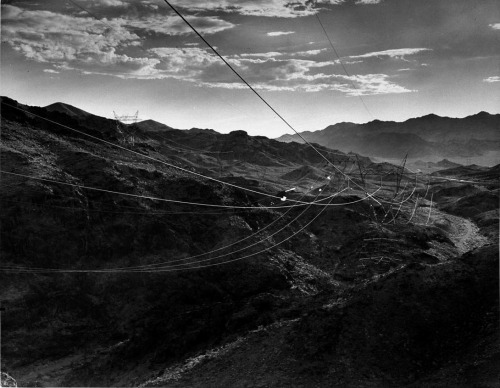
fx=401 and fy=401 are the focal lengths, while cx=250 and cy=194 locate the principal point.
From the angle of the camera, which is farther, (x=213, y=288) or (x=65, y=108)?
(x=65, y=108)

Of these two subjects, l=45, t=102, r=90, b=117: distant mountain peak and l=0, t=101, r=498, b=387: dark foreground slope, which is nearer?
l=0, t=101, r=498, b=387: dark foreground slope

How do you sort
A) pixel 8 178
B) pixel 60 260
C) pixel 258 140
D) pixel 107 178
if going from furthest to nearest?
pixel 258 140
pixel 107 178
pixel 8 178
pixel 60 260

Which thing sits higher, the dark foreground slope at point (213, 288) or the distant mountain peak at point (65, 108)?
the distant mountain peak at point (65, 108)

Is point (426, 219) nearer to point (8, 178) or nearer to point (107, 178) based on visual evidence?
point (107, 178)

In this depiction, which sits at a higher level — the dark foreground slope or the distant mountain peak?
the distant mountain peak

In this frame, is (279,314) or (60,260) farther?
(60,260)

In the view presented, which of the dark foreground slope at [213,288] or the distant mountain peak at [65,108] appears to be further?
the distant mountain peak at [65,108]

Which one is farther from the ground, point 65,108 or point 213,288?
point 65,108

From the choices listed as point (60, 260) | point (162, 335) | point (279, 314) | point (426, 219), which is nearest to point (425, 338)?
point (279, 314)
